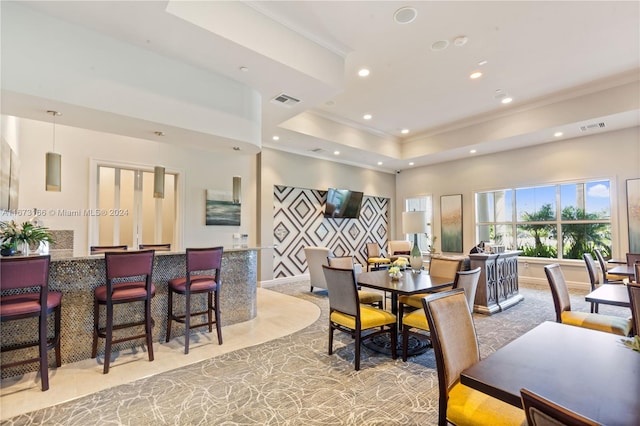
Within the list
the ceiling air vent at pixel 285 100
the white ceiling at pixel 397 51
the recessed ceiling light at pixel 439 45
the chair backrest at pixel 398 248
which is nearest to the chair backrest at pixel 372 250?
the chair backrest at pixel 398 248

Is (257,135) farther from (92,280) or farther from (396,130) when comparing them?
(396,130)

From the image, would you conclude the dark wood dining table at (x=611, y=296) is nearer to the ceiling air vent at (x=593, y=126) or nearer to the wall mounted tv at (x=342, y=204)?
the ceiling air vent at (x=593, y=126)

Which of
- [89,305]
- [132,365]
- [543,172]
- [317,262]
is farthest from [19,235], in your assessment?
[543,172]

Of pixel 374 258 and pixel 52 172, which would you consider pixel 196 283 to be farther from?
pixel 374 258

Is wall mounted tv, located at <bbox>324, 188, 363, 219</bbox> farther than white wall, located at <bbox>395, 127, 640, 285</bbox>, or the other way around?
wall mounted tv, located at <bbox>324, 188, 363, 219</bbox>

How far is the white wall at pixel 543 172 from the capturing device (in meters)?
6.15

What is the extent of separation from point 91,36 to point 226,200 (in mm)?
3933

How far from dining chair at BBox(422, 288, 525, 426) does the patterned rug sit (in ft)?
2.48

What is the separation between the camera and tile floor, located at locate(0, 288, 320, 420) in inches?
96.8

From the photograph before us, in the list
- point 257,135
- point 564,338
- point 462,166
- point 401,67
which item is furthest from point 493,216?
point 564,338

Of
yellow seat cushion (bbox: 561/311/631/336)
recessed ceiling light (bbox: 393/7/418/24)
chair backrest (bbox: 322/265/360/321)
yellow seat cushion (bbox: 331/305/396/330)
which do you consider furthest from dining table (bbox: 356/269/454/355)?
recessed ceiling light (bbox: 393/7/418/24)

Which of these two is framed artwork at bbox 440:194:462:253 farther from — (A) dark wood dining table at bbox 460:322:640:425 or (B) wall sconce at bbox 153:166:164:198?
(B) wall sconce at bbox 153:166:164:198

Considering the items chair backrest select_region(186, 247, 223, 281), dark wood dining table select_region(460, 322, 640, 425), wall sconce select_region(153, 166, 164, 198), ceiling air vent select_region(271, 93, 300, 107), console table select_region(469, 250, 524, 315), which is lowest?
console table select_region(469, 250, 524, 315)

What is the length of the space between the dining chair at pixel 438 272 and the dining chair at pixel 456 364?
62.9 inches
